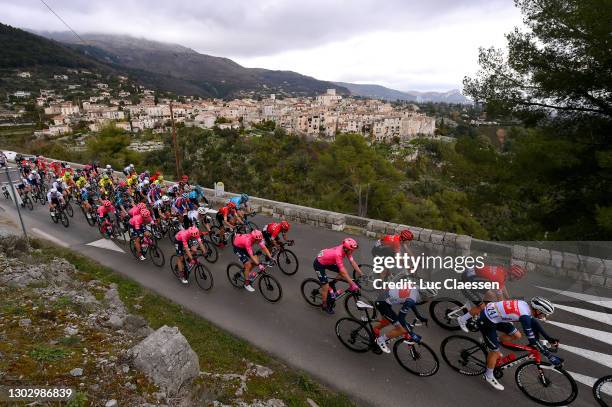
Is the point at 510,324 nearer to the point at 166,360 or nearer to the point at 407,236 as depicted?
the point at 407,236

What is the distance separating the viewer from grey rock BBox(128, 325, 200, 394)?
4492 mm

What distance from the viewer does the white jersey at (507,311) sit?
15.2 feet

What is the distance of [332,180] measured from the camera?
35.1 m

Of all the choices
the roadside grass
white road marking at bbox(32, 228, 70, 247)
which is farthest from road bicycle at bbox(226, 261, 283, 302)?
white road marking at bbox(32, 228, 70, 247)

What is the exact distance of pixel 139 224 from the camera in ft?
32.3

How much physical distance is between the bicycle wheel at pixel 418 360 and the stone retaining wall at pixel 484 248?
166 inches

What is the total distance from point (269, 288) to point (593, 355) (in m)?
6.21

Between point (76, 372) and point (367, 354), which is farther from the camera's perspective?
point (367, 354)

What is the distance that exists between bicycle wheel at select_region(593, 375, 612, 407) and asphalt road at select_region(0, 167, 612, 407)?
160 millimetres

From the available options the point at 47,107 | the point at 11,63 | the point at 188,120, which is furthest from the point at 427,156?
the point at 11,63

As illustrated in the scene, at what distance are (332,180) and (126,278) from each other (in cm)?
2736

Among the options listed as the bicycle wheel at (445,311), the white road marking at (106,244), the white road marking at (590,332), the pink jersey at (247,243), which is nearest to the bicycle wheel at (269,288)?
the pink jersey at (247,243)

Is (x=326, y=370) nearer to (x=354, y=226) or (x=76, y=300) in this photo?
(x=76, y=300)

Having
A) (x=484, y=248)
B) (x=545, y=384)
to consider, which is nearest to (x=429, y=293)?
(x=545, y=384)
